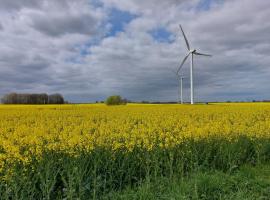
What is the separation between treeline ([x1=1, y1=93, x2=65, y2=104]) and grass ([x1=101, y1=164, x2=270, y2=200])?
63.9 meters

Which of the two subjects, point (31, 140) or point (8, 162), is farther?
point (31, 140)

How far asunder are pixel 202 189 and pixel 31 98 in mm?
67081

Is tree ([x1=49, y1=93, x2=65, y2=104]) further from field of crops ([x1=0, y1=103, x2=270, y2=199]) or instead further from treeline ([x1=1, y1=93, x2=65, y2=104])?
field of crops ([x1=0, y1=103, x2=270, y2=199])

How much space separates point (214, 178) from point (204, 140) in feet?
10.8

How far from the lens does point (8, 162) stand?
7465 millimetres

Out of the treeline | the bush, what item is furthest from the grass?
the treeline

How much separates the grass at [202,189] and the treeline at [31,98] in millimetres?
63872

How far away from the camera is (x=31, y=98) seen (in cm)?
7025

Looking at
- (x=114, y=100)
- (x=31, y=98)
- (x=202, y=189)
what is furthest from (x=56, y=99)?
(x=202, y=189)

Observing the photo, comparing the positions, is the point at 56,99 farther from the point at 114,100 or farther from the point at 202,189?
the point at 202,189

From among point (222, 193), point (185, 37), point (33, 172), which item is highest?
point (185, 37)

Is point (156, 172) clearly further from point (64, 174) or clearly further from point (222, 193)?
point (64, 174)

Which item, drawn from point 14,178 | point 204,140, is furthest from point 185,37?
point 14,178

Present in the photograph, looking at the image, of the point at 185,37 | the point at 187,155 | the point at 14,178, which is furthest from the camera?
the point at 185,37
